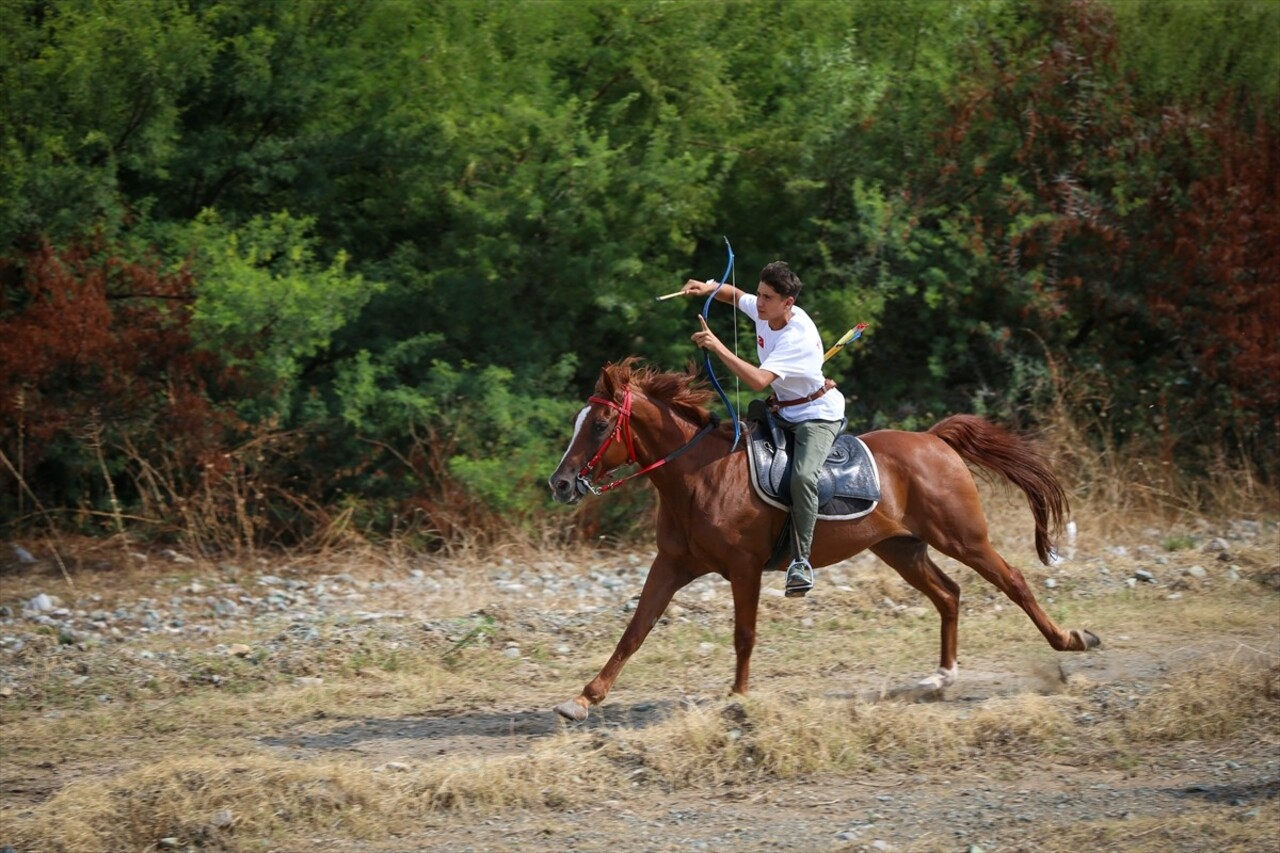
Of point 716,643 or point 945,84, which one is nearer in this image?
point 716,643

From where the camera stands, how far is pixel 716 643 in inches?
396

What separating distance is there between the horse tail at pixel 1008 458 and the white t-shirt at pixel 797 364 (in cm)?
116

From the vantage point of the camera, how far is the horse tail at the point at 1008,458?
919 cm

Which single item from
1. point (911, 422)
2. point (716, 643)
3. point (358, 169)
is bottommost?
point (716, 643)

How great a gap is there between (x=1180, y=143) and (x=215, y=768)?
12338mm

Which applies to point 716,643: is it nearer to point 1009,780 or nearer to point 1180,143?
point 1009,780

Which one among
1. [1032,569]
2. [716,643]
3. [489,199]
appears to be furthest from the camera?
[489,199]

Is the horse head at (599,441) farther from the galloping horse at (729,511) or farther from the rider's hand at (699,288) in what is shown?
the rider's hand at (699,288)

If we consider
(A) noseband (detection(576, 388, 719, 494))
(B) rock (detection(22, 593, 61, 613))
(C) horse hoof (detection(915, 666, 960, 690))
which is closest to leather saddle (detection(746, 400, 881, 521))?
(A) noseband (detection(576, 388, 719, 494))

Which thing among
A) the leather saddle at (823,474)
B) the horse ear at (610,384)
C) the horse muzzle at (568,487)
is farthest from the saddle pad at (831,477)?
the horse muzzle at (568,487)

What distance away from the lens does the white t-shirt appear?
7980 millimetres

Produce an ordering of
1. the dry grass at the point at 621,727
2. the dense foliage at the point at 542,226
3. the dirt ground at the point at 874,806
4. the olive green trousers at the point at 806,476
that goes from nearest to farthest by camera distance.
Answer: the dirt ground at the point at 874,806, the dry grass at the point at 621,727, the olive green trousers at the point at 806,476, the dense foliage at the point at 542,226

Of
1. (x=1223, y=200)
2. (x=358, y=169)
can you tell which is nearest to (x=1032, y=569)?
(x=1223, y=200)

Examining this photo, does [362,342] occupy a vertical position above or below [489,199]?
below
